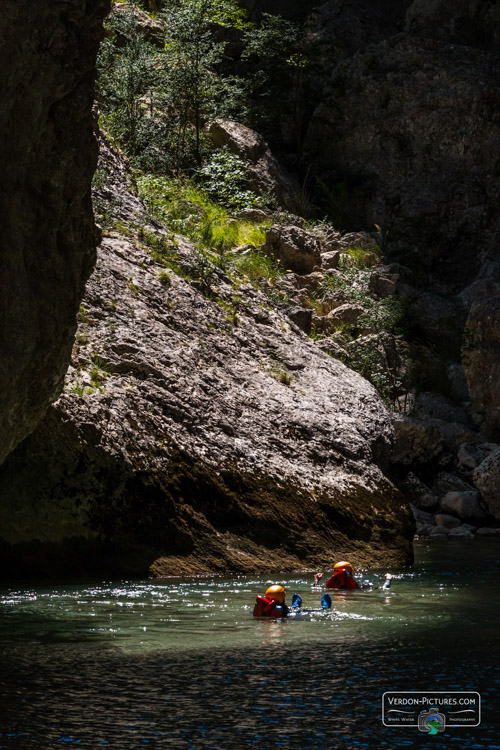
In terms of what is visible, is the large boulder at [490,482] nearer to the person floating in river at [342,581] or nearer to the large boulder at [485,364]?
the large boulder at [485,364]

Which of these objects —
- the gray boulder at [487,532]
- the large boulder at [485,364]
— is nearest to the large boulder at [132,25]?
the large boulder at [485,364]

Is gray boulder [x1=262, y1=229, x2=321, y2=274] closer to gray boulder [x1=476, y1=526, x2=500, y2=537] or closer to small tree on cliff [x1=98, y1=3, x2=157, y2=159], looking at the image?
small tree on cliff [x1=98, y1=3, x2=157, y2=159]

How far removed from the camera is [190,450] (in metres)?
10.7

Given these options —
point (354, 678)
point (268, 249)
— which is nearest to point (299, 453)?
point (354, 678)

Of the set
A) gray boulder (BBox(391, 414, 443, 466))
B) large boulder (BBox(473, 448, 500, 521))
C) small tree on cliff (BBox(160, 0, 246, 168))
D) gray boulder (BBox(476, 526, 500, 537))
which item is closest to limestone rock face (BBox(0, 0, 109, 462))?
gray boulder (BBox(476, 526, 500, 537))

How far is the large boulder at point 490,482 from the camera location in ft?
56.0

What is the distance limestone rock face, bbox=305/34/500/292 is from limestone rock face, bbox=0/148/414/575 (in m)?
15.3

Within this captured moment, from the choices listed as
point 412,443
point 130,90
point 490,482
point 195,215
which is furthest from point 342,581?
point 130,90

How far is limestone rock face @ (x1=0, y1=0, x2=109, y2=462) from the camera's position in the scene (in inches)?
264

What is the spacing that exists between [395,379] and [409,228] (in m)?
7.39

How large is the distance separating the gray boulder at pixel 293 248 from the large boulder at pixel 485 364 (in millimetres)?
3895

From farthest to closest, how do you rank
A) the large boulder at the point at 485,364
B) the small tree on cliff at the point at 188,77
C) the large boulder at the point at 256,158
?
the large boulder at the point at 256,158 < the small tree on cliff at the point at 188,77 < the large boulder at the point at 485,364

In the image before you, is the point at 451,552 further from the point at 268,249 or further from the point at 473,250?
the point at 473,250

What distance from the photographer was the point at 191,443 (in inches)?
425
